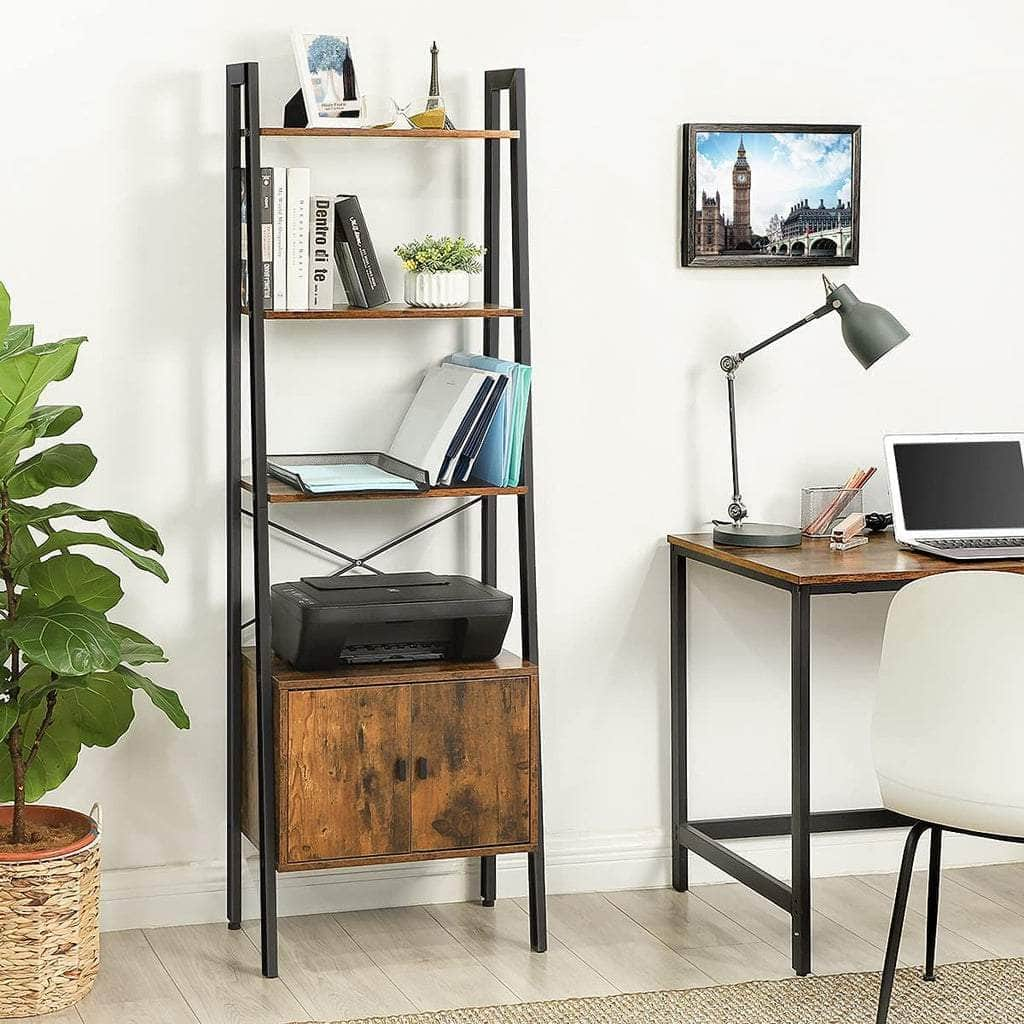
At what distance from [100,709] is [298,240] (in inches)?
Answer: 39.8

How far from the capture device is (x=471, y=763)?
324 centimetres

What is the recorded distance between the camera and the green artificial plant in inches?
129

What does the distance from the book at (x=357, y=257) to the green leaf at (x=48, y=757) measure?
1.02 metres

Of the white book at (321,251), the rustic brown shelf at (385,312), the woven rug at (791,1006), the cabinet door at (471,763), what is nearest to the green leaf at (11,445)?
the rustic brown shelf at (385,312)

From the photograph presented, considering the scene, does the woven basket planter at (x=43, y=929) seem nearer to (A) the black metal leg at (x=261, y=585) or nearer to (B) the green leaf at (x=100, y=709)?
(B) the green leaf at (x=100, y=709)

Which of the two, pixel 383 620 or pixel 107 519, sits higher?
pixel 107 519

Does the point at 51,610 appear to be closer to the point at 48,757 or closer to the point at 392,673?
the point at 48,757

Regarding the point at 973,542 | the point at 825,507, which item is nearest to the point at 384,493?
the point at 825,507

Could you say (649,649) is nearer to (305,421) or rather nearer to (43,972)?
(305,421)

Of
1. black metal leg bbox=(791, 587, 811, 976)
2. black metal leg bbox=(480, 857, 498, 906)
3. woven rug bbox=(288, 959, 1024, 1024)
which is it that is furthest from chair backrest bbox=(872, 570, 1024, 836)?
black metal leg bbox=(480, 857, 498, 906)

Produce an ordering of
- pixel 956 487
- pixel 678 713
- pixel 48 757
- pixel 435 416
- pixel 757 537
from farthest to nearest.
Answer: pixel 678 713, pixel 956 487, pixel 757 537, pixel 435 416, pixel 48 757

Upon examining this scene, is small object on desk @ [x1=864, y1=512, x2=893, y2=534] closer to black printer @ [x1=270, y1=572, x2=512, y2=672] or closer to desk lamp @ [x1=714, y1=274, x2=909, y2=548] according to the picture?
desk lamp @ [x1=714, y1=274, x2=909, y2=548]

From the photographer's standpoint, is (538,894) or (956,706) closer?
(956,706)

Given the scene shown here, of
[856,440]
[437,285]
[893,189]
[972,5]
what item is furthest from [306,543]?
[972,5]
